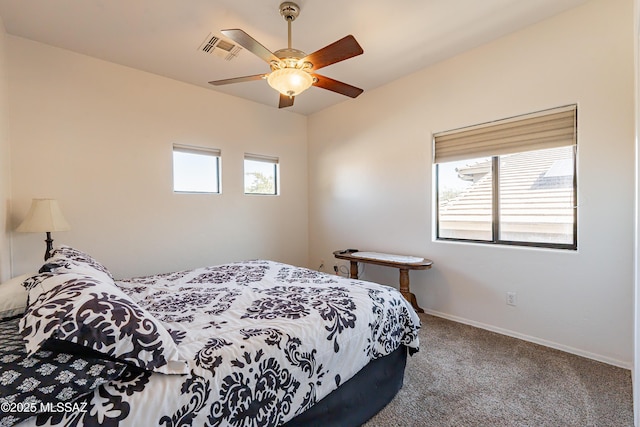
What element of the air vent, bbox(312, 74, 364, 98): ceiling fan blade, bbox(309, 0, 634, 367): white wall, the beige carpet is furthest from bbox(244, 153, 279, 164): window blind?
the beige carpet

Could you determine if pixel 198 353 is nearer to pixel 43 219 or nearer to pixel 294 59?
pixel 294 59

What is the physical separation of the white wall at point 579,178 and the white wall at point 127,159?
1.65m

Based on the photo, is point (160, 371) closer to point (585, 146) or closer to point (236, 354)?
point (236, 354)

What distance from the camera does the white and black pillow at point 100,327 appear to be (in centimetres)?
92

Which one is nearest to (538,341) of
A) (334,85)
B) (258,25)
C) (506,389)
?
(506,389)

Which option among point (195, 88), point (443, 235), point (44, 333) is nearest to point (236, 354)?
point (44, 333)

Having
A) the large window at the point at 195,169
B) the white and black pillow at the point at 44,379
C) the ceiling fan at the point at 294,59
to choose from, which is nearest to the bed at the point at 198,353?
the white and black pillow at the point at 44,379

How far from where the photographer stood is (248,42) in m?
1.84

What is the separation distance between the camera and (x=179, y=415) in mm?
978

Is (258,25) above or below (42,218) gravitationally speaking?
above

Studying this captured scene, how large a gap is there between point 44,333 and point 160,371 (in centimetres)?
37

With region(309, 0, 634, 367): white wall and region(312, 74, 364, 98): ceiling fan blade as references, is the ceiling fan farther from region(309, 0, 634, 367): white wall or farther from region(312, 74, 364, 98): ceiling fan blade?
region(309, 0, 634, 367): white wall

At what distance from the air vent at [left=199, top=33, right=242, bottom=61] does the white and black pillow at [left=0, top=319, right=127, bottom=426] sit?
266 cm

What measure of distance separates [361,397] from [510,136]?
263 centimetres
